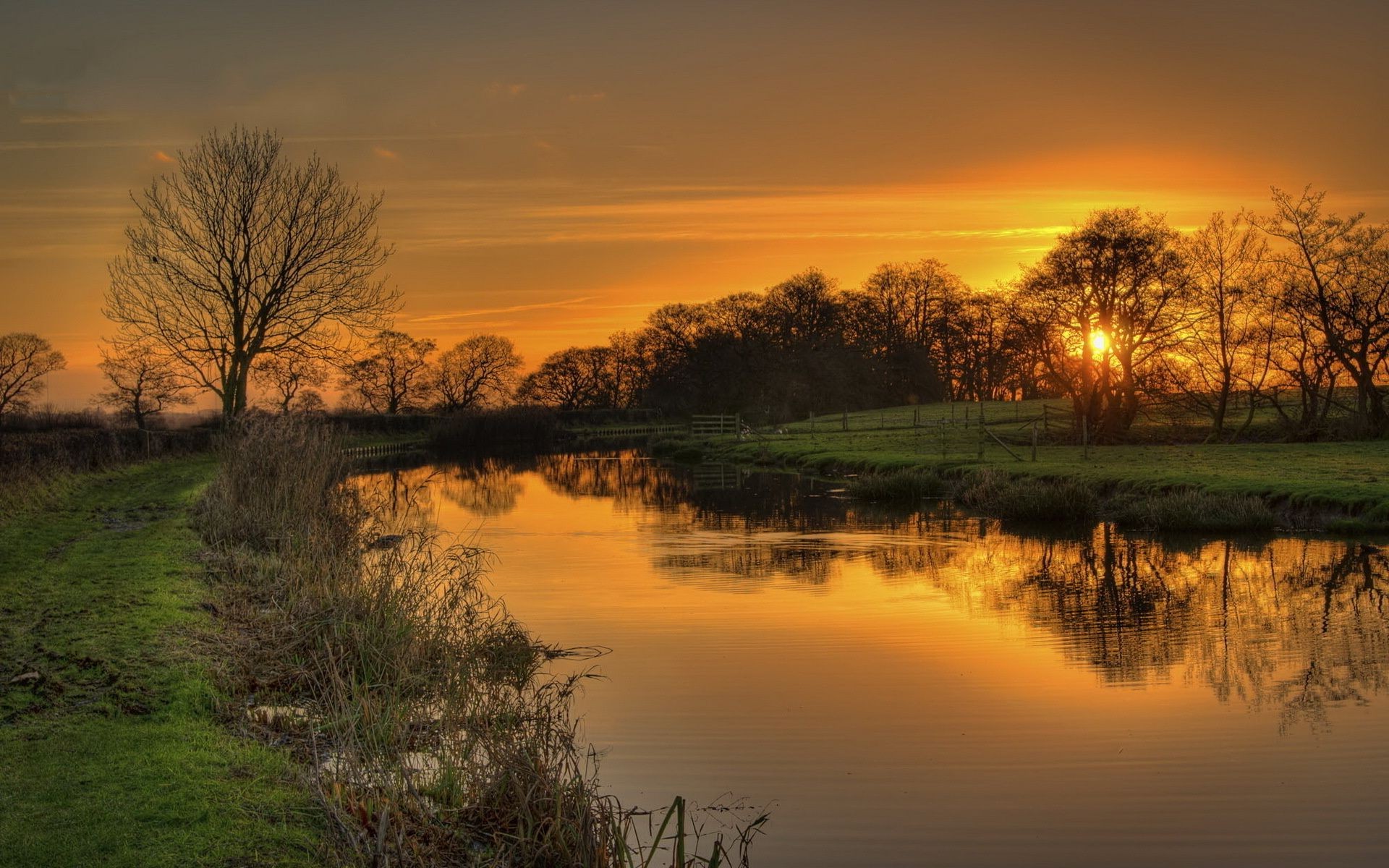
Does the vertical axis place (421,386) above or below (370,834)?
above

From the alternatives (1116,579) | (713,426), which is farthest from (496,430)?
(1116,579)

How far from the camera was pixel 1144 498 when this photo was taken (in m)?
25.7

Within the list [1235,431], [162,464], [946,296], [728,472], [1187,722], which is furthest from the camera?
[946,296]

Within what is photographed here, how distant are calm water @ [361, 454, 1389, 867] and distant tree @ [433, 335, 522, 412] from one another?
6808 centimetres

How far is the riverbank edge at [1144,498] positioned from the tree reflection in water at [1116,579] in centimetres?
90

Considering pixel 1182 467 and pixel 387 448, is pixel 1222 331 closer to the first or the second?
pixel 1182 467

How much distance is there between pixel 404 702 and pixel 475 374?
83.3 m

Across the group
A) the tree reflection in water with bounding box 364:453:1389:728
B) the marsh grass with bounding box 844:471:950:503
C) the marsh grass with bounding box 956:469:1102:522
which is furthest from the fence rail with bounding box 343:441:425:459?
the marsh grass with bounding box 956:469:1102:522

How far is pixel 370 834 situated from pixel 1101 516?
22741mm

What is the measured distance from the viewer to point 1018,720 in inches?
414

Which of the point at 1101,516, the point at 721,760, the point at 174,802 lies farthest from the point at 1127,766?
the point at 1101,516

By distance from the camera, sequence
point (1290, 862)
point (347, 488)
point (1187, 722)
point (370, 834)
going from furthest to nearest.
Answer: point (347, 488)
point (1187, 722)
point (1290, 862)
point (370, 834)

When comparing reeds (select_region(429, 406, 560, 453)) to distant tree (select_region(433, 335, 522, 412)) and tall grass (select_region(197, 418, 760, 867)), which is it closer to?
distant tree (select_region(433, 335, 522, 412))

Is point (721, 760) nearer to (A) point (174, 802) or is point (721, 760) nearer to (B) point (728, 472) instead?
(A) point (174, 802)
